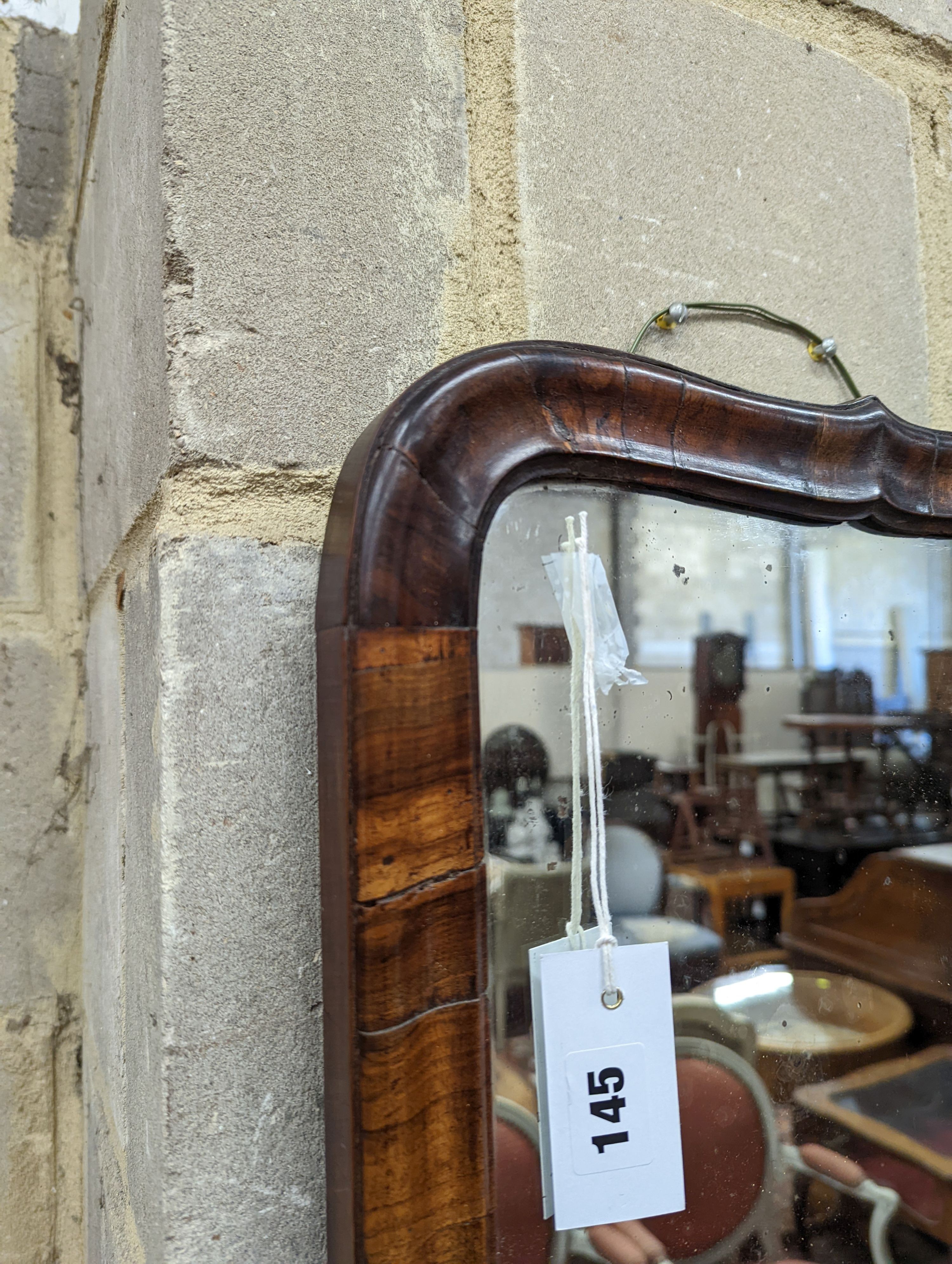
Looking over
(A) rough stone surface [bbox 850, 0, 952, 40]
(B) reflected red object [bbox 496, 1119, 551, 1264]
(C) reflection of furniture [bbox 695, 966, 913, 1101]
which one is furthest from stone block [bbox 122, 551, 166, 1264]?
(A) rough stone surface [bbox 850, 0, 952, 40]

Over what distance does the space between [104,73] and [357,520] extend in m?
0.36

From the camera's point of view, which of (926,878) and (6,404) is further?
(6,404)

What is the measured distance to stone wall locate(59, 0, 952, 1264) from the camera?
0.35 metres

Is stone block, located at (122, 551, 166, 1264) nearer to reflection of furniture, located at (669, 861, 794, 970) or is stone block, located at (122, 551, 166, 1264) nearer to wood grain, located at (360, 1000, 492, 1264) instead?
wood grain, located at (360, 1000, 492, 1264)

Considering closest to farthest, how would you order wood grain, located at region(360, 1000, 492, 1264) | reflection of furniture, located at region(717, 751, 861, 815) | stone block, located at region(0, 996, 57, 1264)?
wood grain, located at region(360, 1000, 492, 1264)
reflection of furniture, located at region(717, 751, 861, 815)
stone block, located at region(0, 996, 57, 1264)

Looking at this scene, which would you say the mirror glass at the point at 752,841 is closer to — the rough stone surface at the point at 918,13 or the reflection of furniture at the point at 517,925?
the reflection of furniture at the point at 517,925

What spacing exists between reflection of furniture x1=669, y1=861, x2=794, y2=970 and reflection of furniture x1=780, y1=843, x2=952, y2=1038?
0.01m

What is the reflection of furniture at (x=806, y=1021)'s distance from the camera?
409mm

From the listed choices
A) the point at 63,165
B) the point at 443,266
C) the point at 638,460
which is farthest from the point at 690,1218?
the point at 63,165

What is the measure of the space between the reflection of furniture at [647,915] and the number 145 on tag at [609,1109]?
0.04 m

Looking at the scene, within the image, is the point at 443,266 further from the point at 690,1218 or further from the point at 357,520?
the point at 690,1218

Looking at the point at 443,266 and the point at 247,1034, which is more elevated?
the point at 443,266

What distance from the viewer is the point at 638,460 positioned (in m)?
0.38

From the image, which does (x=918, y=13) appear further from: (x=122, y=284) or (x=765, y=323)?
(x=122, y=284)
